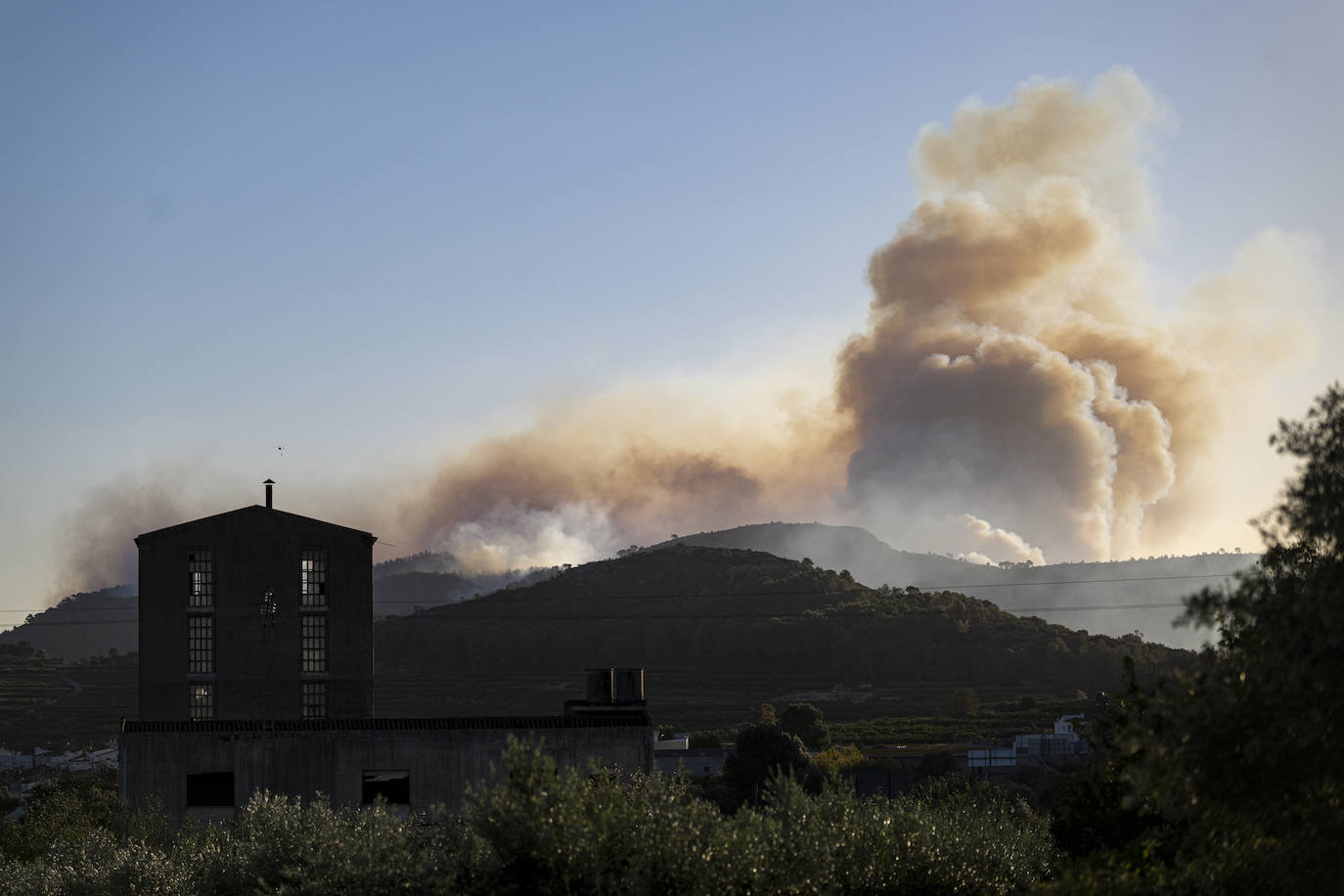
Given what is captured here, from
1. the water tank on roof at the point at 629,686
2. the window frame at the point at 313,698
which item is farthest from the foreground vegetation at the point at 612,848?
the window frame at the point at 313,698

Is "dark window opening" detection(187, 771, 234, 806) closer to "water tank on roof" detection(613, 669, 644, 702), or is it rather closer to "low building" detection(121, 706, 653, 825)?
"low building" detection(121, 706, 653, 825)

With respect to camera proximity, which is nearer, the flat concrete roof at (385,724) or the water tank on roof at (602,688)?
the flat concrete roof at (385,724)

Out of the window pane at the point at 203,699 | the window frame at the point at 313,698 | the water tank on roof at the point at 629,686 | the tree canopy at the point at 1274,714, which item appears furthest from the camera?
the window frame at the point at 313,698

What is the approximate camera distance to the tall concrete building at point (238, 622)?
226ft

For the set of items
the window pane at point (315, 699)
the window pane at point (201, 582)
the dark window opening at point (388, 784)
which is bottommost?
the dark window opening at point (388, 784)

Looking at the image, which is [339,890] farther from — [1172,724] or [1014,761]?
[1014,761]

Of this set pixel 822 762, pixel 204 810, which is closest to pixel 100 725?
pixel 822 762

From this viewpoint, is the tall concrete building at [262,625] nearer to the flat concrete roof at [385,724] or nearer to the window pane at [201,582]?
the window pane at [201,582]

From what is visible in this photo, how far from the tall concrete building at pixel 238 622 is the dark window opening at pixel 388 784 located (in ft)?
41.0

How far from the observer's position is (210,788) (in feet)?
188

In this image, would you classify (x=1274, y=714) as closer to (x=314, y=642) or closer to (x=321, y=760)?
(x=321, y=760)

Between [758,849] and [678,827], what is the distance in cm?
179

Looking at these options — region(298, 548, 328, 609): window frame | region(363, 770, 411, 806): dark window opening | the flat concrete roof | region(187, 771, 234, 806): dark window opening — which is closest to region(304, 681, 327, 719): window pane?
region(298, 548, 328, 609): window frame

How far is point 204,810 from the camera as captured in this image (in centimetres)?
5697
